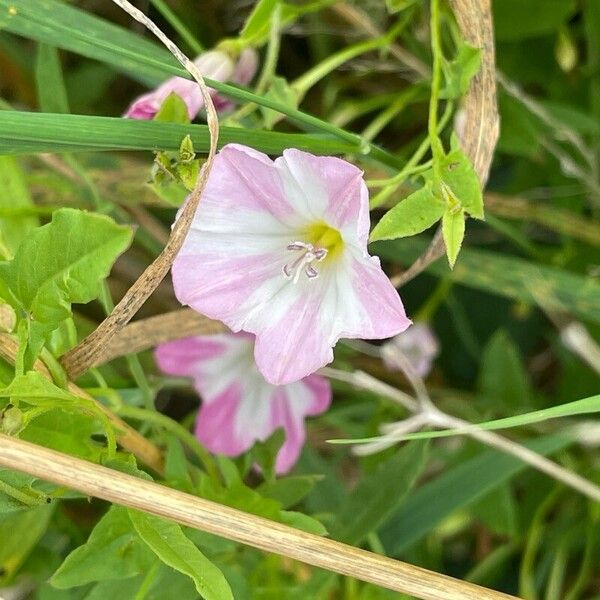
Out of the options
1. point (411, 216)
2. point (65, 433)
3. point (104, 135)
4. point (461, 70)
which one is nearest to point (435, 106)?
point (461, 70)

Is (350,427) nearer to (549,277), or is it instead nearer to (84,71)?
(549,277)

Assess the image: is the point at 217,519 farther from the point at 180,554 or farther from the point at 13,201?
the point at 13,201

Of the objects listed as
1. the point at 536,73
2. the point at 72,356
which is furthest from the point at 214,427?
the point at 536,73

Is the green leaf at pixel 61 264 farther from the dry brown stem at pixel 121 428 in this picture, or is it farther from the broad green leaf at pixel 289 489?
the broad green leaf at pixel 289 489

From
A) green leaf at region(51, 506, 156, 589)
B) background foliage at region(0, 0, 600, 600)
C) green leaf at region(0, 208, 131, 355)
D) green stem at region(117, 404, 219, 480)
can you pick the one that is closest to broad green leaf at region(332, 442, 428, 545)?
background foliage at region(0, 0, 600, 600)

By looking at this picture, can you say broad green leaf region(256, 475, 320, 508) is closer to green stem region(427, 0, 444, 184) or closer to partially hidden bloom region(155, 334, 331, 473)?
partially hidden bloom region(155, 334, 331, 473)

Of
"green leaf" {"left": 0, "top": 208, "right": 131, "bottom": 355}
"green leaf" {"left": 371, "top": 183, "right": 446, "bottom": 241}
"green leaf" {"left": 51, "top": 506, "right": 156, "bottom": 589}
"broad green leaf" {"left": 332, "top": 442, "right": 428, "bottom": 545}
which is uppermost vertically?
"green leaf" {"left": 371, "top": 183, "right": 446, "bottom": 241}
